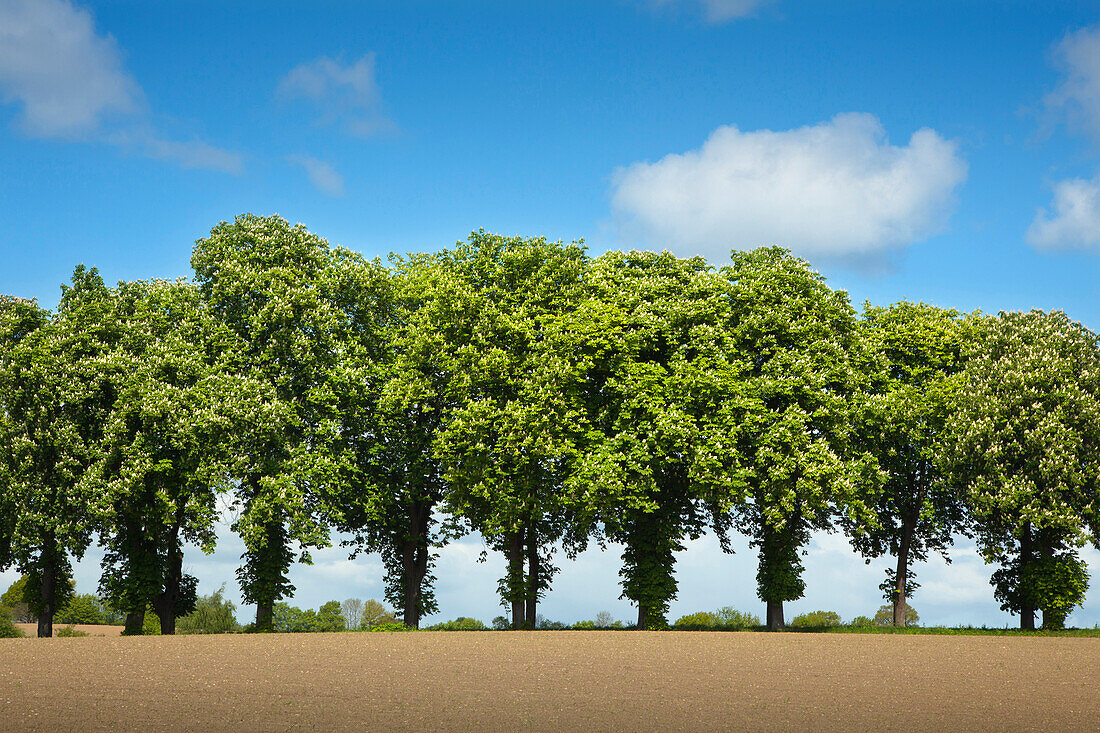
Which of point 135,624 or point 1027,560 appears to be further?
point 1027,560

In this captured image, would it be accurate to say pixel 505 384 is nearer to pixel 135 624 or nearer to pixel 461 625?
pixel 461 625

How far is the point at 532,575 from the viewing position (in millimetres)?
46688

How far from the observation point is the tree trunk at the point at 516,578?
147 feet

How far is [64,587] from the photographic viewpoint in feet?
165

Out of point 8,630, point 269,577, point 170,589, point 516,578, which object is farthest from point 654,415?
point 8,630

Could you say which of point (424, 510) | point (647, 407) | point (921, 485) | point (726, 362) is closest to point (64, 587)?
point (424, 510)

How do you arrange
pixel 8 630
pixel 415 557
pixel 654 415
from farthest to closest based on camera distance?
pixel 8 630
pixel 415 557
pixel 654 415

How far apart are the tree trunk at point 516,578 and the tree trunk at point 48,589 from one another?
22.4 m

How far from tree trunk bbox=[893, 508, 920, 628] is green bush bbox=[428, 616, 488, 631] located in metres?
21.6

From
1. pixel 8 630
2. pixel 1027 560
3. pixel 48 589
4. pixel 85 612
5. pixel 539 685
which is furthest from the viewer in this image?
pixel 85 612

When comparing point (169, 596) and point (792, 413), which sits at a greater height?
point (792, 413)

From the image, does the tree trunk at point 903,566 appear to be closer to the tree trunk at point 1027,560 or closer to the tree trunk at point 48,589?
the tree trunk at point 1027,560

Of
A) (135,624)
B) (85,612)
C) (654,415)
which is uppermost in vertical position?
(654,415)

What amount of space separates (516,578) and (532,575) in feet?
5.81
